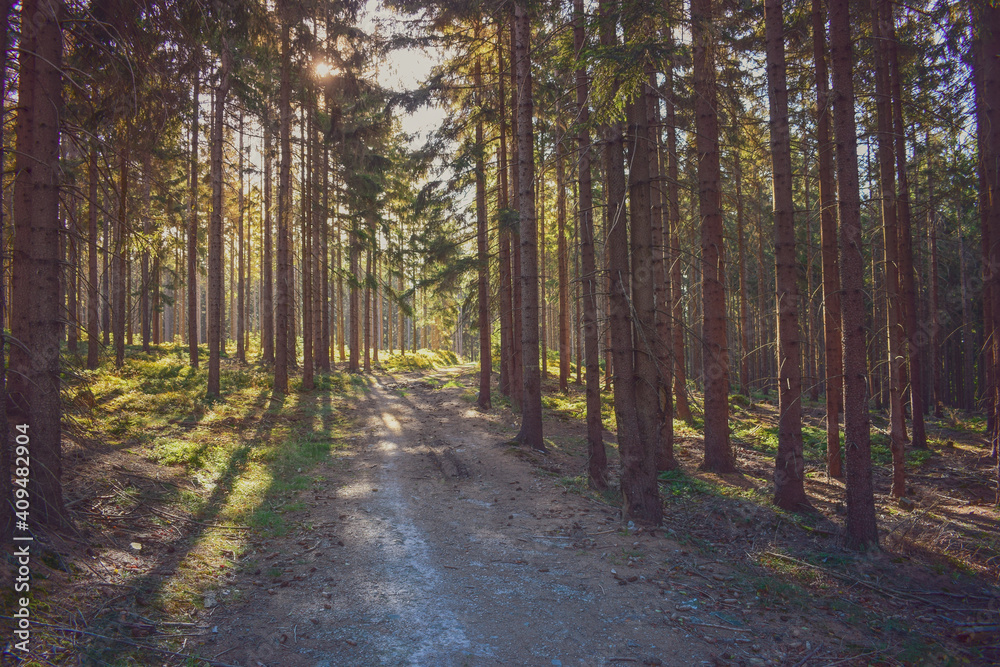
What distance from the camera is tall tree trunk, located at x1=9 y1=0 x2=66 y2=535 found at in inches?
199

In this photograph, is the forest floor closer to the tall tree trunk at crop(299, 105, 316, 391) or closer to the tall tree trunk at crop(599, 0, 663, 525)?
the tall tree trunk at crop(599, 0, 663, 525)

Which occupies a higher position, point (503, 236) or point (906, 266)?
point (503, 236)

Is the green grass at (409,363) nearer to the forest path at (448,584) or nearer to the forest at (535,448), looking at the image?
the forest at (535,448)

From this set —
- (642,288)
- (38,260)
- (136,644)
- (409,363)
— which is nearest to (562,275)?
(642,288)

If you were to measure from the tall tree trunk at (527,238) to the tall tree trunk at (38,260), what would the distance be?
8.12 metres

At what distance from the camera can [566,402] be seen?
66.1 feet

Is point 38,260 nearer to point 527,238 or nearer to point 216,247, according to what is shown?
point 527,238

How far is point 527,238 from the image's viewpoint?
1141 cm

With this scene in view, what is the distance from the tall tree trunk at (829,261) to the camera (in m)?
9.60

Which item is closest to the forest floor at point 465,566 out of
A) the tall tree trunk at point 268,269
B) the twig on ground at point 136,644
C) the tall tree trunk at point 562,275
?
the twig on ground at point 136,644

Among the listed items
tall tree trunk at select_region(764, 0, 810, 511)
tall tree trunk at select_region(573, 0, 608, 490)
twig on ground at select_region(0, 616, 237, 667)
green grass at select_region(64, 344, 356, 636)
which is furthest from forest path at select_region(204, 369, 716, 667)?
tall tree trunk at select_region(764, 0, 810, 511)

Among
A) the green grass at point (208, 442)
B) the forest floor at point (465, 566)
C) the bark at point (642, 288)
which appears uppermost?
the bark at point (642, 288)

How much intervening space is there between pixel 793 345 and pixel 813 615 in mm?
4445

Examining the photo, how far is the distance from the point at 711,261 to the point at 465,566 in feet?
25.4
